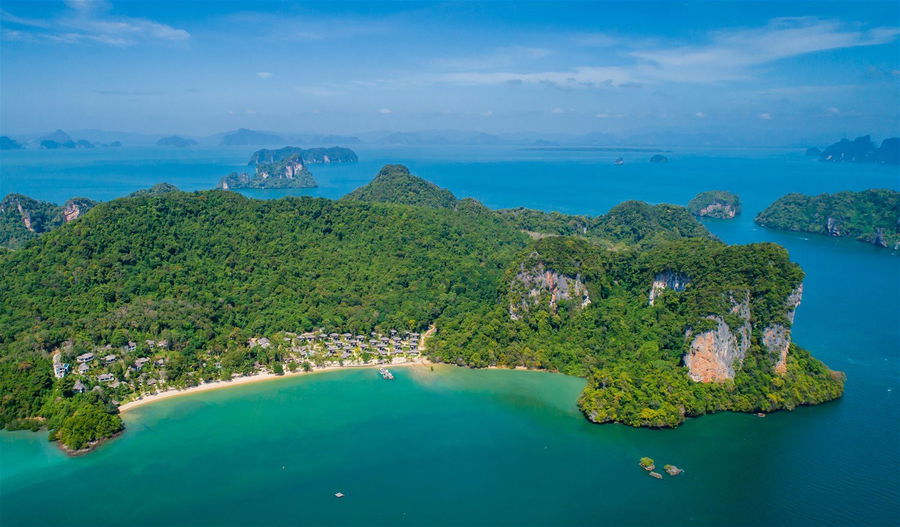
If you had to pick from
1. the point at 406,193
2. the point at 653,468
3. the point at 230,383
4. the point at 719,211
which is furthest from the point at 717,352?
the point at 719,211

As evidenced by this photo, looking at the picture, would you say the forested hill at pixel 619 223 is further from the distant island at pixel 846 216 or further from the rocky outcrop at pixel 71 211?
the rocky outcrop at pixel 71 211

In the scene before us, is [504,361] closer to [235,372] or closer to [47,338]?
[235,372]

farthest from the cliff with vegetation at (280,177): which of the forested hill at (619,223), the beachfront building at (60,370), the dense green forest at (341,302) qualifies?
the beachfront building at (60,370)

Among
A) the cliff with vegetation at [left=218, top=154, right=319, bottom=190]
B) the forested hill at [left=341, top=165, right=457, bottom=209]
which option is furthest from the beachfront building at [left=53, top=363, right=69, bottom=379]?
the cliff with vegetation at [left=218, top=154, right=319, bottom=190]

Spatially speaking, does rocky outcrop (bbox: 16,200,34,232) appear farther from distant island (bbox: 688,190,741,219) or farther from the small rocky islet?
distant island (bbox: 688,190,741,219)

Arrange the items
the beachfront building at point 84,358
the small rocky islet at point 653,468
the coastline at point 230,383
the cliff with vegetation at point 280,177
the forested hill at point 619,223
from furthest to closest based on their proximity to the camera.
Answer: the cliff with vegetation at point 280,177
the forested hill at point 619,223
the beachfront building at point 84,358
the coastline at point 230,383
the small rocky islet at point 653,468
